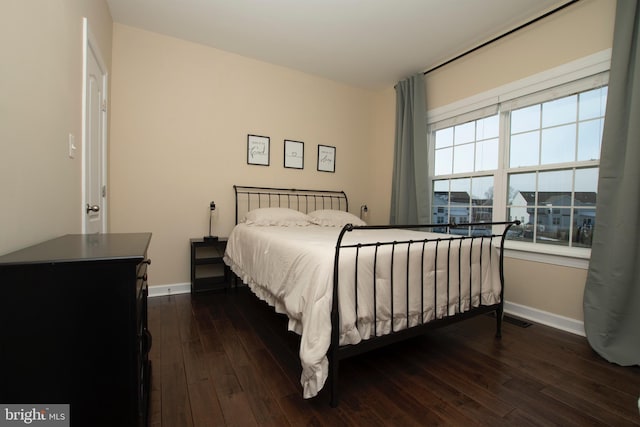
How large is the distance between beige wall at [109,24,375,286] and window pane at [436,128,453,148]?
1554 millimetres

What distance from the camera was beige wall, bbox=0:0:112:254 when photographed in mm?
982

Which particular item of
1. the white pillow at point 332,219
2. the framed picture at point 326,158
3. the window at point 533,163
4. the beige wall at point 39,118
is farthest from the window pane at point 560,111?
the beige wall at point 39,118

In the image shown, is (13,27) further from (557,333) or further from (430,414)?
(557,333)

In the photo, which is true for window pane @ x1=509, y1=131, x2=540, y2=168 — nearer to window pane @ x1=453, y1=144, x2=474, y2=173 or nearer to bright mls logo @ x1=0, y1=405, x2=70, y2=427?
window pane @ x1=453, y1=144, x2=474, y2=173

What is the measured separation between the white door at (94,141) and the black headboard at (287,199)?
1.28 metres

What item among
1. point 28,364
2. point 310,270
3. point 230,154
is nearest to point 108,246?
point 28,364

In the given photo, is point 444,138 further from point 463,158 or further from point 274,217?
point 274,217

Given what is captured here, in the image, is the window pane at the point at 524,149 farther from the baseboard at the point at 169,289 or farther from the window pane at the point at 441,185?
the baseboard at the point at 169,289

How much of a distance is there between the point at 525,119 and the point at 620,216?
1179 millimetres

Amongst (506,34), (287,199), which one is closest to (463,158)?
(506,34)

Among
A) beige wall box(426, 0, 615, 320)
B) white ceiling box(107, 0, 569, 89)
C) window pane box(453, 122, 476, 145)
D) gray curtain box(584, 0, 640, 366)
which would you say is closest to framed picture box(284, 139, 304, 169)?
white ceiling box(107, 0, 569, 89)

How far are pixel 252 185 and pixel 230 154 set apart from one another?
1.42 ft

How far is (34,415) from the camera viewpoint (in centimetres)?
78

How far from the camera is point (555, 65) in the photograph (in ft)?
7.87
